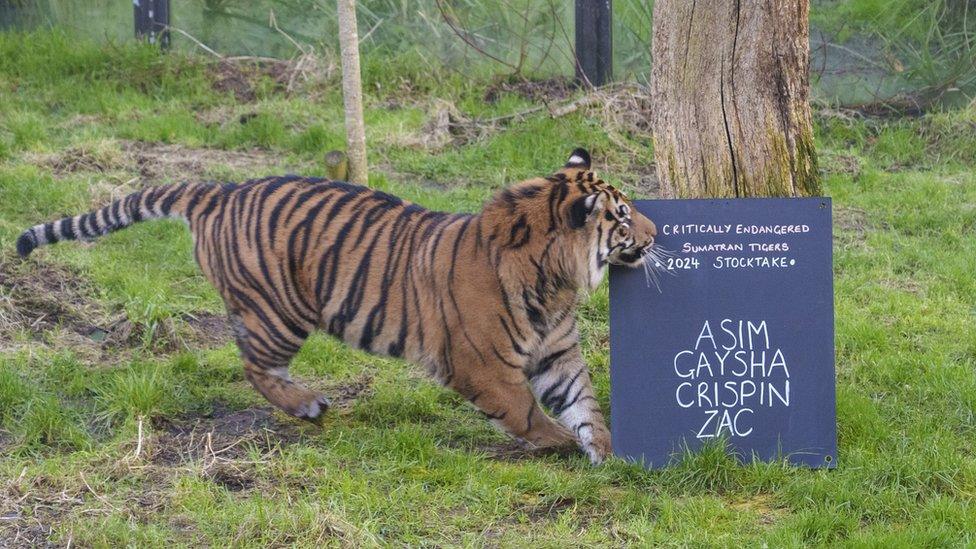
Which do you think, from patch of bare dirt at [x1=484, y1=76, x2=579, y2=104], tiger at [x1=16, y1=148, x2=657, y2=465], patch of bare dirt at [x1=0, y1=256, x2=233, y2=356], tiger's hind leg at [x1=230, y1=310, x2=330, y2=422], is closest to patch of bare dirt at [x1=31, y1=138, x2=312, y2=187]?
patch of bare dirt at [x1=0, y1=256, x2=233, y2=356]

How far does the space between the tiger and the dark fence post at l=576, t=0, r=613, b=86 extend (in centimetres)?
525

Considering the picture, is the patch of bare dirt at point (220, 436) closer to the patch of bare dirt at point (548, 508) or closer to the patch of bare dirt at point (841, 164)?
the patch of bare dirt at point (548, 508)

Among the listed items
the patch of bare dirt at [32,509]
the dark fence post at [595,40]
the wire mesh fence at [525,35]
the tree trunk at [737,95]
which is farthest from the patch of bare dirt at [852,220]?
the patch of bare dirt at [32,509]

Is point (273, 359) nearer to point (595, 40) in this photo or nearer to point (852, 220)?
point (852, 220)

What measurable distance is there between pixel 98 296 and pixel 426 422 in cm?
257

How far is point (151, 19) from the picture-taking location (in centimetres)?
1123

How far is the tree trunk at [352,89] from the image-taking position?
26.8 feet

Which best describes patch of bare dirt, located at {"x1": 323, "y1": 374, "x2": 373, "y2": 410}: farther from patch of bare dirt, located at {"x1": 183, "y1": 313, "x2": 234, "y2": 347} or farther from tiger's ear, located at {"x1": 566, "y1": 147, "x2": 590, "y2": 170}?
tiger's ear, located at {"x1": 566, "y1": 147, "x2": 590, "y2": 170}

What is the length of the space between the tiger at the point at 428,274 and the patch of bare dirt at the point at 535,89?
5070mm

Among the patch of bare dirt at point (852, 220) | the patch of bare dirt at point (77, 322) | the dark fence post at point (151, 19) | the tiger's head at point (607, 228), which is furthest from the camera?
the dark fence post at point (151, 19)

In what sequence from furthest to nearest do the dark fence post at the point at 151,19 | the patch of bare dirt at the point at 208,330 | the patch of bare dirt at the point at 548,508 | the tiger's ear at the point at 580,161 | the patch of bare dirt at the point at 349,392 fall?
the dark fence post at the point at 151,19, the patch of bare dirt at the point at 208,330, the patch of bare dirt at the point at 349,392, the tiger's ear at the point at 580,161, the patch of bare dirt at the point at 548,508

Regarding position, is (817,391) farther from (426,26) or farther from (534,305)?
(426,26)

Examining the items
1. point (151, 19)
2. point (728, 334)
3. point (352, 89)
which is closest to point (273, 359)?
point (728, 334)

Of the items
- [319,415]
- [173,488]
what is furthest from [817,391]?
[173,488]
